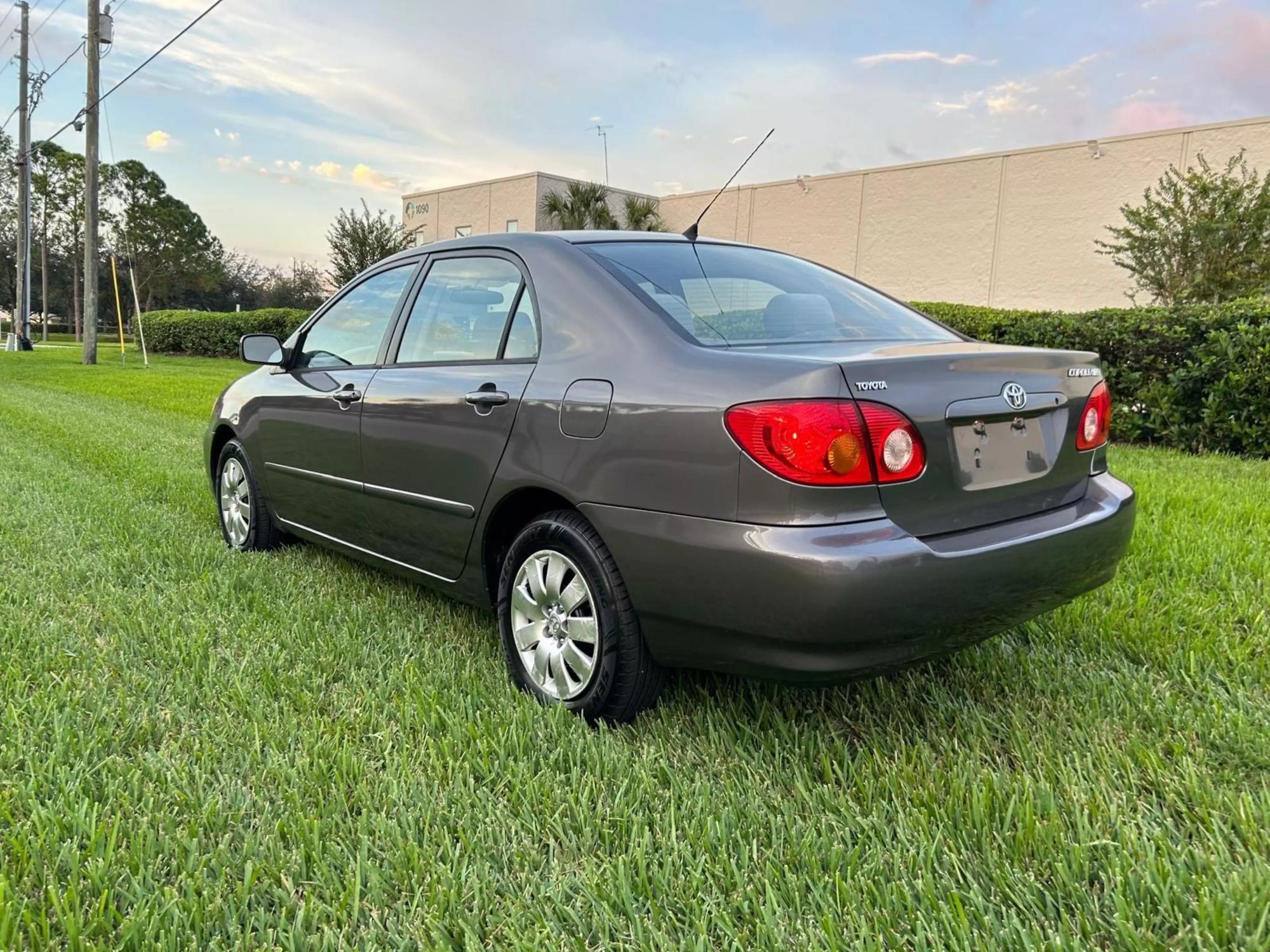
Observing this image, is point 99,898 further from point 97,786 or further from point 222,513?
point 222,513

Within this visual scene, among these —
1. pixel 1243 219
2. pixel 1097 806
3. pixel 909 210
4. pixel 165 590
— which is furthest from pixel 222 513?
pixel 909 210

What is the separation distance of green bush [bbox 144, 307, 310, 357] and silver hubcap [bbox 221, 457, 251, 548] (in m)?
19.7

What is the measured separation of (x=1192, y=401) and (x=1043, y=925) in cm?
754

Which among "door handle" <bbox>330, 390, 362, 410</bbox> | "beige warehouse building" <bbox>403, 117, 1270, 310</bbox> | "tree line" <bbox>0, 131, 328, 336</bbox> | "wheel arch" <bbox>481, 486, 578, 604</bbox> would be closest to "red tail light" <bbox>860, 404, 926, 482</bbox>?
"wheel arch" <bbox>481, 486, 578, 604</bbox>

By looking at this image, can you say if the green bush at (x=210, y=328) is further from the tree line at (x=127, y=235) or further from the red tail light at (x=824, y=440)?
Answer: the red tail light at (x=824, y=440)

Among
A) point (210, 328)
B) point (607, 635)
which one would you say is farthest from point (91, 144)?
point (607, 635)

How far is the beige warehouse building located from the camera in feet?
67.2


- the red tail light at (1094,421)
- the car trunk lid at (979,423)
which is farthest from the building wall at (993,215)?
the car trunk lid at (979,423)

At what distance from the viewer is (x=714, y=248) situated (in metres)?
3.31

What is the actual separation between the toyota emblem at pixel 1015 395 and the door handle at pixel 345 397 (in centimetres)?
242

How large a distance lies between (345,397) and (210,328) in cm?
2682

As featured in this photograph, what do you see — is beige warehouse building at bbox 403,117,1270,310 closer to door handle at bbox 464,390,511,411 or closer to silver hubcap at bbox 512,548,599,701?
door handle at bbox 464,390,511,411

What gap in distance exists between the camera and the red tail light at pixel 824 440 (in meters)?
2.10

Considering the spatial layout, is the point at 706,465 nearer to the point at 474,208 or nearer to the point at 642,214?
the point at 642,214
